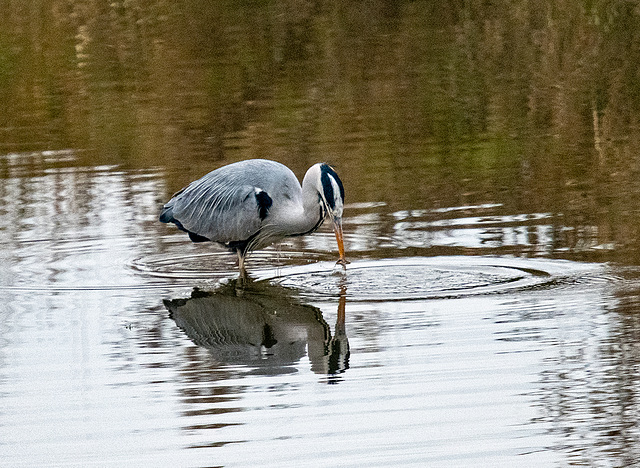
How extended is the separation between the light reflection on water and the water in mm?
24

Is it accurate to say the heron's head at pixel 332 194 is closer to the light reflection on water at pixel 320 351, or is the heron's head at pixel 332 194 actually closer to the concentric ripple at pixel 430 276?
the concentric ripple at pixel 430 276

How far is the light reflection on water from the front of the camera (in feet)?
20.0

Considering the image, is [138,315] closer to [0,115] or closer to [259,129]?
[259,129]

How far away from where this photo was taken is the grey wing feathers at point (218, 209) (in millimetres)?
9531

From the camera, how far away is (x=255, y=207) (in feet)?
30.9

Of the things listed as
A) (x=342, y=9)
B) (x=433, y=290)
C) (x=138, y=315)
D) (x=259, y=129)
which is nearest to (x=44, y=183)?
(x=259, y=129)

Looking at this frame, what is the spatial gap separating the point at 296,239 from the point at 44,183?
397 centimetres

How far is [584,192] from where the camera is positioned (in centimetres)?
1191

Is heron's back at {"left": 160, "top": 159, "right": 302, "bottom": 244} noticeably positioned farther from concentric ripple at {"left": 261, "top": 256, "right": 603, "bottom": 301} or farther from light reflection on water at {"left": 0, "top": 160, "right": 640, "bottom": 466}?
concentric ripple at {"left": 261, "top": 256, "right": 603, "bottom": 301}

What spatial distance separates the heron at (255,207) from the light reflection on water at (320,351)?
1.08 ft

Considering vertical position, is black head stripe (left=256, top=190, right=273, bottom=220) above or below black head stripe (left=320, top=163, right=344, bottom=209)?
below

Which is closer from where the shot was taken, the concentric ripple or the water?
the water

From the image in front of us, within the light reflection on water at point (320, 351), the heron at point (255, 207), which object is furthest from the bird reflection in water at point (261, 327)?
the heron at point (255, 207)

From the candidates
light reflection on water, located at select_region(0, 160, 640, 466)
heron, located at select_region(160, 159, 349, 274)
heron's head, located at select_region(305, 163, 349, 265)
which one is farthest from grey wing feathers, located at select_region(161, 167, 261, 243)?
heron's head, located at select_region(305, 163, 349, 265)
